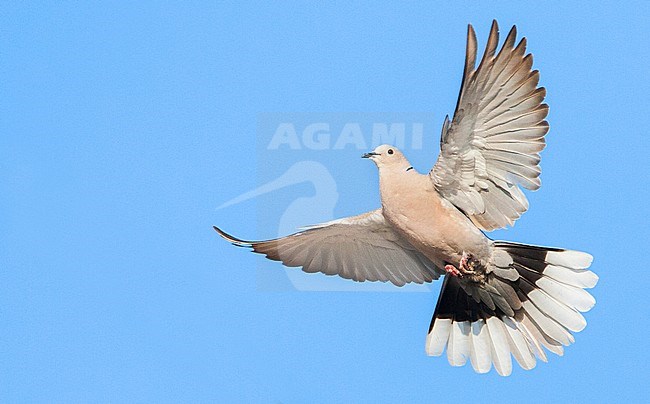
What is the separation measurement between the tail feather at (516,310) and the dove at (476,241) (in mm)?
10

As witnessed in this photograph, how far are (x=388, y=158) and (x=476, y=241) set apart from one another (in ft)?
3.60

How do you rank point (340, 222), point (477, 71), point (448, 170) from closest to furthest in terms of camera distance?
point (477, 71) < point (448, 170) < point (340, 222)

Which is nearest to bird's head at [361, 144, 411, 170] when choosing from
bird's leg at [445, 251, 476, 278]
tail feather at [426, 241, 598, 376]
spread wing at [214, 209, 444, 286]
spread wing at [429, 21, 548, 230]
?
spread wing at [429, 21, 548, 230]

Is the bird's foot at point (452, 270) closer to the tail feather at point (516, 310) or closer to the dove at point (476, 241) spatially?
the dove at point (476, 241)

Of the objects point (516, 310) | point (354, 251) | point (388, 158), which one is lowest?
point (516, 310)

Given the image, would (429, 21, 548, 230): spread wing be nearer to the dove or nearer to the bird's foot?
the dove

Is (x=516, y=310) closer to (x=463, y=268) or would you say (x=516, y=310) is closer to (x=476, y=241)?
(x=463, y=268)

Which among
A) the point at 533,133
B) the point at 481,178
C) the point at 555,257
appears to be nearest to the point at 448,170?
the point at 481,178

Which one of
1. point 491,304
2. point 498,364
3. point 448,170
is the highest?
point 448,170

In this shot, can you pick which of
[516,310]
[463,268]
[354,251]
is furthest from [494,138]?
[354,251]

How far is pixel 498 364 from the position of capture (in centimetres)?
887

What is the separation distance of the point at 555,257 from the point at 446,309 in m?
1.35

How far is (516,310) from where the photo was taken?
8.78 metres

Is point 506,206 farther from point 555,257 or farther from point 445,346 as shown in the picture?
point 445,346
